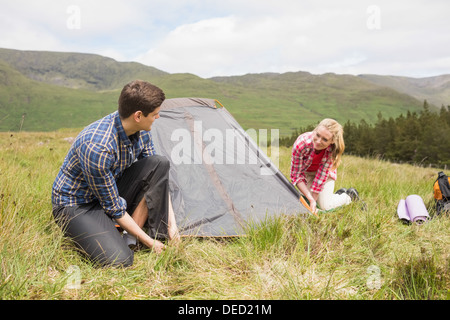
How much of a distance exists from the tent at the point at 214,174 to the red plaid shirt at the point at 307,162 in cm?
50

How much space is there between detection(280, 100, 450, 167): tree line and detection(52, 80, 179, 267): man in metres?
28.1

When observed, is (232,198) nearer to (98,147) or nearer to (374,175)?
(98,147)

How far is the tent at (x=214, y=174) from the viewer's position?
3744 millimetres

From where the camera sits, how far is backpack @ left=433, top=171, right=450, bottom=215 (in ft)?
14.3

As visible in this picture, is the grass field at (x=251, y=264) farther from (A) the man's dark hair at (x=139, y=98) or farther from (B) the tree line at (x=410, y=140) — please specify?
(B) the tree line at (x=410, y=140)

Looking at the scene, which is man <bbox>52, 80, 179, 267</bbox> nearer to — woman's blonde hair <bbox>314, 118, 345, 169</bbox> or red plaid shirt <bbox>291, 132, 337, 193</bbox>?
red plaid shirt <bbox>291, 132, 337, 193</bbox>

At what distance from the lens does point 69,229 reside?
9.75ft

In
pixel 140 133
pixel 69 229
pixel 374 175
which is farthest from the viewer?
pixel 374 175

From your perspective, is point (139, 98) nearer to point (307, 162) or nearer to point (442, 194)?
point (307, 162)

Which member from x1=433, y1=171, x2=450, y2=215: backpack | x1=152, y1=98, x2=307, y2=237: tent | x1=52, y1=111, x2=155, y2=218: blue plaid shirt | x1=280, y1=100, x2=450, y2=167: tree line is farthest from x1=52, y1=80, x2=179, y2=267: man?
x1=280, y1=100, x2=450, y2=167: tree line

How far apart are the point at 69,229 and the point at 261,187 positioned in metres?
2.21

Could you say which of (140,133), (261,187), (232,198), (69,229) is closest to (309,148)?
(261,187)

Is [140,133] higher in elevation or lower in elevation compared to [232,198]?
higher

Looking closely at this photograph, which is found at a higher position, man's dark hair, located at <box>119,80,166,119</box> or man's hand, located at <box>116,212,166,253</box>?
man's dark hair, located at <box>119,80,166,119</box>
